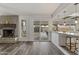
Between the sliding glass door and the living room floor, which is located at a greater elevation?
the sliding glass door

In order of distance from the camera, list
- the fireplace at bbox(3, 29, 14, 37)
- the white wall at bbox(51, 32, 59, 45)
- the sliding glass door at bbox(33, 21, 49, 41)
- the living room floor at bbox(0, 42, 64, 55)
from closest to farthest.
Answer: the living room floor at bbox(0, 42, 64, 55) → the fireplace at bbox(3, 29, 14, 37) → the white wall at bbox(51, 32, 59, 45) → the sliding glass door at bbox(33, 21, 49, 41)

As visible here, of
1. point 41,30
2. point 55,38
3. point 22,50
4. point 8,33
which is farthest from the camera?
point 41,30

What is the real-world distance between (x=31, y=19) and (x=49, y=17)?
5.08 ft

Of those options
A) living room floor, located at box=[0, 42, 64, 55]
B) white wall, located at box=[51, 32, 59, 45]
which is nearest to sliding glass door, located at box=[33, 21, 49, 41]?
white wall, located at box=[51, 32, 59, 45]

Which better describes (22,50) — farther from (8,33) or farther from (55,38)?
(55,38)

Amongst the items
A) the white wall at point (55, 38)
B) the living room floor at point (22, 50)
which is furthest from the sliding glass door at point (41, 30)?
the living room floor at point (22, 50)

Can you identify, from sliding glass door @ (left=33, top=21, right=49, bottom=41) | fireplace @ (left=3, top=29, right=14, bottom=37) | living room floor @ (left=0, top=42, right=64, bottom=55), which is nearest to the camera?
living room floor @ (left=0, top=42, right=64, bottom=55)

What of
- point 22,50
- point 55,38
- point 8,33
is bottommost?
point 22,50

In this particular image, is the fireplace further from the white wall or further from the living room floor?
the white wall

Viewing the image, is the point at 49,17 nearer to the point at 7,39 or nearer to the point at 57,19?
the point at 57,19

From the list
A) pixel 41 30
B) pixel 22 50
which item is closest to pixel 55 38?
pixel 41 30

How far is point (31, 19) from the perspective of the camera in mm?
8906

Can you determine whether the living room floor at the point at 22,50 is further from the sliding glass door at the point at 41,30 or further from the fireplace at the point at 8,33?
the sliding glass door at the point at 41,30
